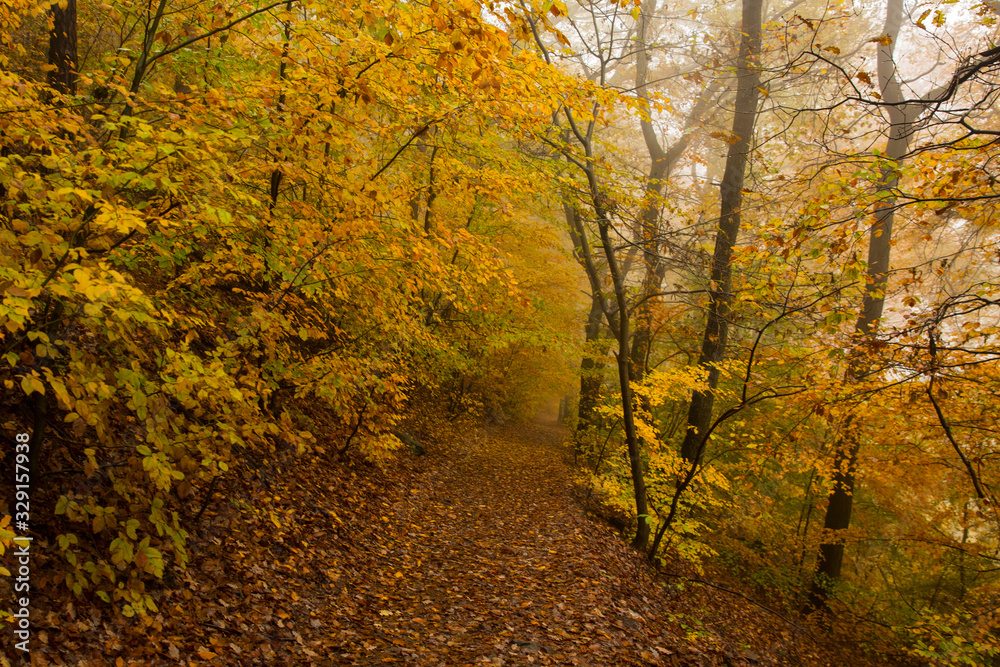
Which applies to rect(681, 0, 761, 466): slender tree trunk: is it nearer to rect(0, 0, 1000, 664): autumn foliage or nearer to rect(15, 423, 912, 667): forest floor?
rect(0, 0, 1000, 664): autumn foliage

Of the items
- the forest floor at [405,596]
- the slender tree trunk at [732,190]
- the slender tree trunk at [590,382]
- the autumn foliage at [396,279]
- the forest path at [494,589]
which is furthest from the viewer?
the slender tree trunk at [590,382]

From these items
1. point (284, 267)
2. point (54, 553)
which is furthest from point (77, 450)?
point (284, 267)

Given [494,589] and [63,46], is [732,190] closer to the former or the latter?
[494,589]

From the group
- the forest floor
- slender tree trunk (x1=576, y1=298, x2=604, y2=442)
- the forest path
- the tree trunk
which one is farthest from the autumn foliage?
slender tree trunk (x1=576, y1=298, x2=604, y2=442)

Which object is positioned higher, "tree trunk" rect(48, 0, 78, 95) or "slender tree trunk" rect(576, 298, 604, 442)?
"tree trunk" rect(48, 0, 78, 95)

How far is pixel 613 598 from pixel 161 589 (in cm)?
475

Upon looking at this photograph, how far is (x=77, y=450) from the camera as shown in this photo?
389 centimetres

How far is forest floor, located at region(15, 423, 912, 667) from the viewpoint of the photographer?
12.2ft

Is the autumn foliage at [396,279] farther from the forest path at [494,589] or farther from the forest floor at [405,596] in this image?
the forest path at [494,589]

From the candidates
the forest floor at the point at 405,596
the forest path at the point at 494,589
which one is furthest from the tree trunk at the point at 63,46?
the forest path at the point at 494,589

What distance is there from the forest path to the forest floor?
0.02 m

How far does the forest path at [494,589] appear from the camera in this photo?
4.62m

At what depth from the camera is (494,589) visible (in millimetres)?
5934

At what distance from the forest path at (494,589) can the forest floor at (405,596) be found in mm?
22
